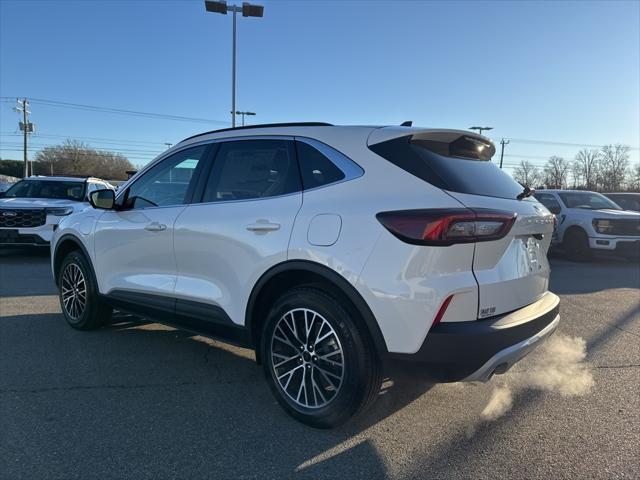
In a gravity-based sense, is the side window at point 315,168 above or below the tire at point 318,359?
above

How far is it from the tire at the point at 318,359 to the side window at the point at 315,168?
26.7 inches

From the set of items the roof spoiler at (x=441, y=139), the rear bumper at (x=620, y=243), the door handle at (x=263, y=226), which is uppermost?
the roof spoiler at (x=441, y=139)

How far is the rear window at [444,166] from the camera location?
8.99 feet

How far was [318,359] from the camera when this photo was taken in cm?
297

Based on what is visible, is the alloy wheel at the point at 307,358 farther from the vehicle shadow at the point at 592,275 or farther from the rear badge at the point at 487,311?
the vehicle shadow at the point at 592,275

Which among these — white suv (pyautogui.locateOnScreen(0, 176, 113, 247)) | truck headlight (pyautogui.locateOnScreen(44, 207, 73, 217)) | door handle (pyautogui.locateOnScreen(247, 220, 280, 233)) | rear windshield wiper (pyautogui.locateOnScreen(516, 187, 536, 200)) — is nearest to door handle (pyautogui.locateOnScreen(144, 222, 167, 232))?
door handle (pyautogui.locateOnScreen(247, 220, 280, 233))

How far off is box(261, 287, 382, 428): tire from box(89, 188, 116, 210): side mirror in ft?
7.15

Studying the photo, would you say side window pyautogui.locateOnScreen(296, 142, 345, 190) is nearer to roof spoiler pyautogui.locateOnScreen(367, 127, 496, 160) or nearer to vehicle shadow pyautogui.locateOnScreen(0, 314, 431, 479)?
roof spoiler pyautogui.locateOnScreen(367, 127, 496, 160)

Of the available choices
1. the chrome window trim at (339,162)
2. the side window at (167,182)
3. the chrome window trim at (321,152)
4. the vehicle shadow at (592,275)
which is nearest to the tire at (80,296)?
the side window at (167,182)

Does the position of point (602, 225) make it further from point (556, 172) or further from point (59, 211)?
point (556, 172)

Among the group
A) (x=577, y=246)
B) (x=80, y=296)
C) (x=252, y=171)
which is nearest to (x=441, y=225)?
(x=252, y=171)

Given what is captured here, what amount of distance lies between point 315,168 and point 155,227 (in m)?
1.60

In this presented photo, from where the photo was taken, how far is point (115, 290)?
4441mm

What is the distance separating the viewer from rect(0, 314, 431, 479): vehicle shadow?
2656 millimetres
